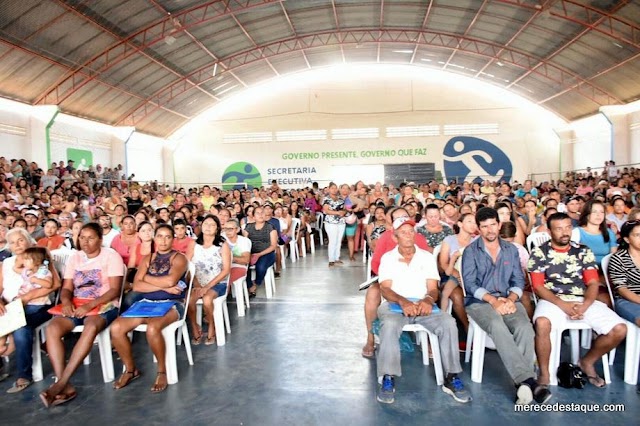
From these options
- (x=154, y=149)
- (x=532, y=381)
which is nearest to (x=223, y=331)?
(x=532, y=381)

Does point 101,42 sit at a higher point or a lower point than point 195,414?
higher

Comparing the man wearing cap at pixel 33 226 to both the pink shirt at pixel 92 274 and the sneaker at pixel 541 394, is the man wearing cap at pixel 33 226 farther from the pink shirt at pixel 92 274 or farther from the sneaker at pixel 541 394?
the sneaker at pixel 541 394

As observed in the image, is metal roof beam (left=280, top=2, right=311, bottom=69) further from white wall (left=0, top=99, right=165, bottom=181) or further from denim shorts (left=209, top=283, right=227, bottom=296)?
denim shorts (left=209, top=283, right=227, bottom=296)

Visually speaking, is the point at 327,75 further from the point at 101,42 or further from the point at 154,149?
the point at 101,42

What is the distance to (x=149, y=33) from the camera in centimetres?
1248

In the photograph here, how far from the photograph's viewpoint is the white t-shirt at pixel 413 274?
10.1 feet

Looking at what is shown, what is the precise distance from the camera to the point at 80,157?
1512cm

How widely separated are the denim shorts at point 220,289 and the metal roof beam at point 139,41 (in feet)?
33.1

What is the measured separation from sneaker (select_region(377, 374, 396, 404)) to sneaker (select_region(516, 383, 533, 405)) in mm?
720

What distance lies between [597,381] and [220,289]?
284 cm

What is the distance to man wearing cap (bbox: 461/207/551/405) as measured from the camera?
102 inches

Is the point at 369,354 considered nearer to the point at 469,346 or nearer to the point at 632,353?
the point at 469,346

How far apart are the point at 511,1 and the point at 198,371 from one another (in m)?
12.2

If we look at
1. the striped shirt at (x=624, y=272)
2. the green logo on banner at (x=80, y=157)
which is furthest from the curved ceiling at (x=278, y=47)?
the striped shirt at (x=624, y=272)
